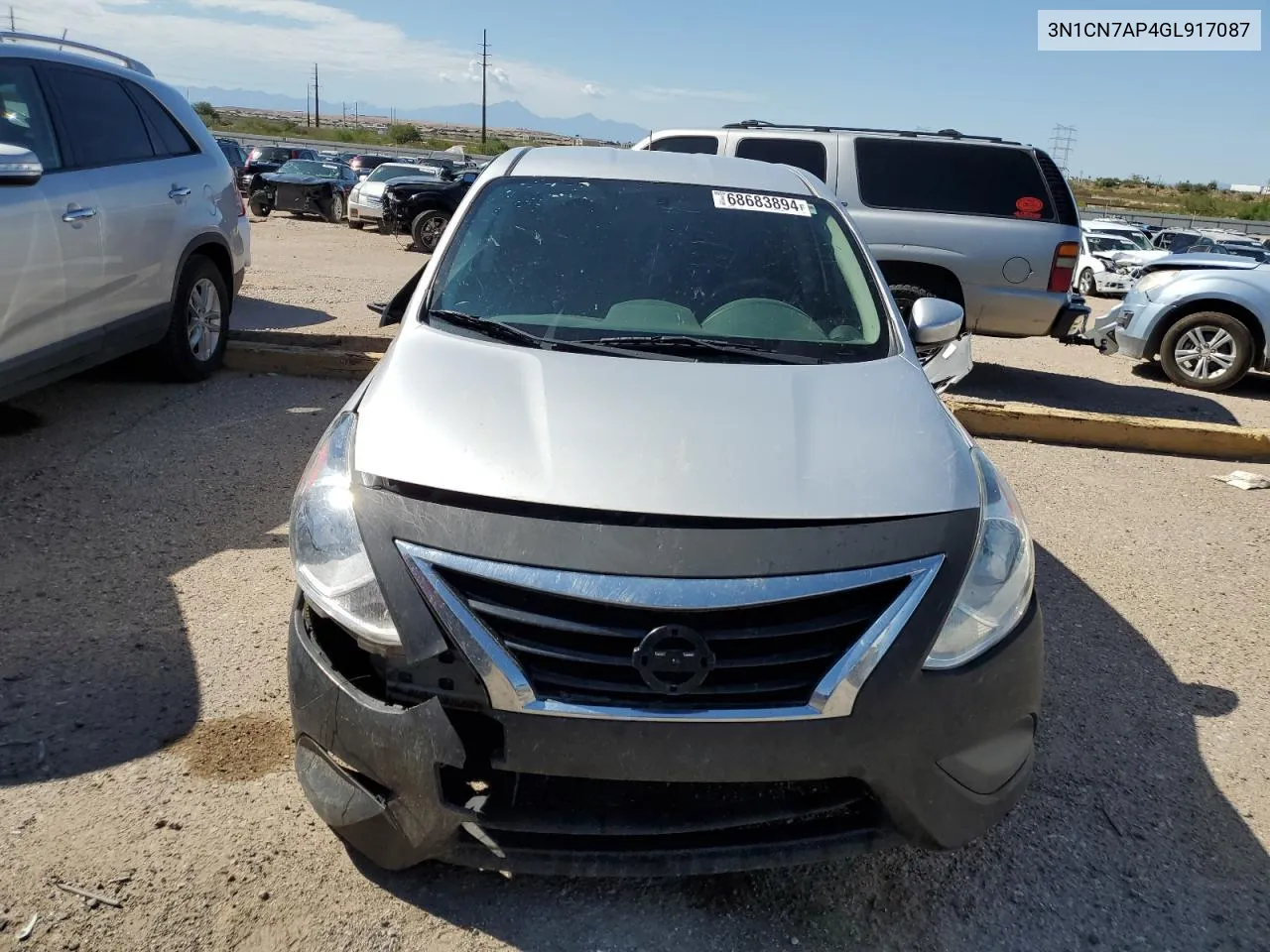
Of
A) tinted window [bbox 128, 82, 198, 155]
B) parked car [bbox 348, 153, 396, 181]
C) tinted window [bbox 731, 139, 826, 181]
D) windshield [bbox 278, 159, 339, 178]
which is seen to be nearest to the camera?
tinted window [bbox 128, 82, 198, 155]

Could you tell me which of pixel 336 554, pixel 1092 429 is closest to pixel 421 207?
pixel 1092 429

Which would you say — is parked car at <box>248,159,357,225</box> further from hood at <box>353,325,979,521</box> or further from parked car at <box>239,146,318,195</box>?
hood at <box>353,325,979,521</box>

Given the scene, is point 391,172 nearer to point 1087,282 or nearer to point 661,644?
point 1087,282

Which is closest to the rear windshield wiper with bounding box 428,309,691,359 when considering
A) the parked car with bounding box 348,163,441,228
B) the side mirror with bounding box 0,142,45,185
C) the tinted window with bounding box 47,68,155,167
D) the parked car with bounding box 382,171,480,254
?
the side mirror with bounding box 0,142,45,185

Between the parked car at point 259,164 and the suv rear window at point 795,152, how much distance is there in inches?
566

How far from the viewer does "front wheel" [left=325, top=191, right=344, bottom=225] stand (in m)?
25.0

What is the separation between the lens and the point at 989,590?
243 cm

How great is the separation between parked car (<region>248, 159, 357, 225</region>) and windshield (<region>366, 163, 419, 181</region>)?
1184 millimetres

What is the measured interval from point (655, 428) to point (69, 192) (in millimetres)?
4189

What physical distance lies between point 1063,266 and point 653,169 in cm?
607

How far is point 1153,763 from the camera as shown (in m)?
3.32

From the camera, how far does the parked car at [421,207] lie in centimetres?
1956

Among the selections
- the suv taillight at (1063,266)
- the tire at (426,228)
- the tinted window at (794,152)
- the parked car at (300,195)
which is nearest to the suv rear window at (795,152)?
the tinted window at (794,152)

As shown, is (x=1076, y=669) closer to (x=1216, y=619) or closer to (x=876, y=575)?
(x=1216, y=619)
